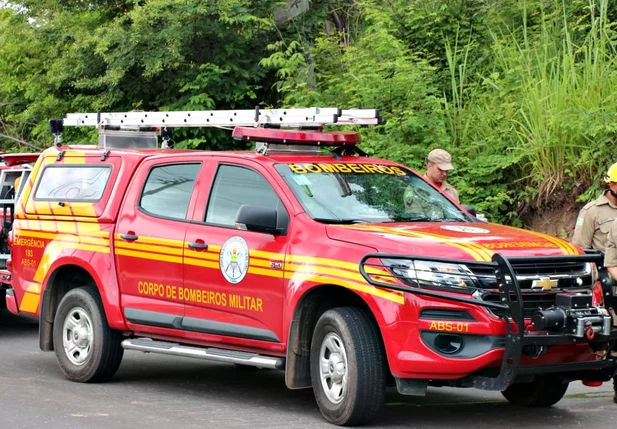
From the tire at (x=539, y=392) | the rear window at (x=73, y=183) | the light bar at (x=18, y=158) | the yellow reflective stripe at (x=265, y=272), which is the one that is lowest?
the tire at (x=539, y=392)

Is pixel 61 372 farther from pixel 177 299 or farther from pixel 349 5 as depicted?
pixel 349 5

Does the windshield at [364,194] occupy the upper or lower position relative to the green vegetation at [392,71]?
lower

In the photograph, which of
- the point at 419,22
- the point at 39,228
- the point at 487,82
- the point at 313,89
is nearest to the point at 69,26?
the point at 313,89

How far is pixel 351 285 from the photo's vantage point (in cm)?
724

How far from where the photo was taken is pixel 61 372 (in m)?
9.91

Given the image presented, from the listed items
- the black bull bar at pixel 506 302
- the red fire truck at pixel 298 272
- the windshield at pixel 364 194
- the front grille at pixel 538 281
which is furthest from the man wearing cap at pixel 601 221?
the black bull bar at pixel 506 302

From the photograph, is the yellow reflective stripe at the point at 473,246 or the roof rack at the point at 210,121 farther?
the roof rack at the point at 210,121

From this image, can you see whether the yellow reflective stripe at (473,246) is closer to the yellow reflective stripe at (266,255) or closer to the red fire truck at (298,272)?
the red fire truck at (298,272)

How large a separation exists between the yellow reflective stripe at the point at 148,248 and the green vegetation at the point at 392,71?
215 inches

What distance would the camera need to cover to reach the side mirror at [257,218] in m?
7.68

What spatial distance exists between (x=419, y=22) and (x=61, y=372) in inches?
334

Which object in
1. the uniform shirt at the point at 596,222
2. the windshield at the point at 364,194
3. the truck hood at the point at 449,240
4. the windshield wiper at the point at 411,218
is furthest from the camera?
the uniform shirt at the point at 596,222

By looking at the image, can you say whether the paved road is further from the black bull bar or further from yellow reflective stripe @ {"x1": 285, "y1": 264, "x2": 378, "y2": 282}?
yellow reflective stripe @ {"x1": 285, "y1": 264, "x2": 378, "y2": 282}

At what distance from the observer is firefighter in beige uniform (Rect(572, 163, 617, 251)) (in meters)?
8.77
